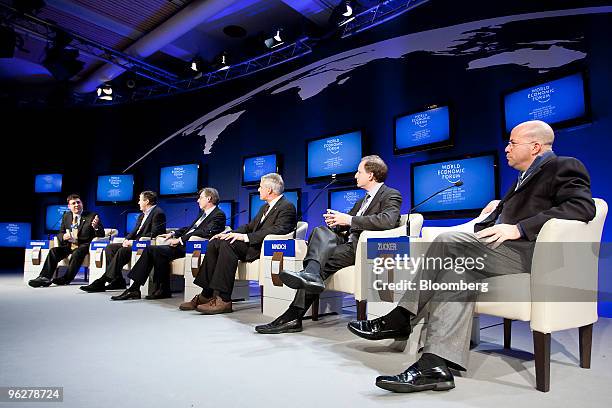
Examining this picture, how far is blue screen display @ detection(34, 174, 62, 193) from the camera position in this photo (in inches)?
334

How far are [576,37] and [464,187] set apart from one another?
1580 mm

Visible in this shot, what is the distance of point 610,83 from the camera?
11.0ft

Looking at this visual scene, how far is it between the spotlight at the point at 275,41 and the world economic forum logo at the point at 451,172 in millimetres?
3061

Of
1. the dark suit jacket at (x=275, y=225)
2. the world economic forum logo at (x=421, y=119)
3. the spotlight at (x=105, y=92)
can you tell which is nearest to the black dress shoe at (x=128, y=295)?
the dark suit jacket at (x=275, y=225)

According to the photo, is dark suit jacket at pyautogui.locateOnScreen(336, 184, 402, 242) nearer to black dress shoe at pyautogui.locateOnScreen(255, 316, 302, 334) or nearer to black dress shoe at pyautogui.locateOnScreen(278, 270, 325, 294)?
black dress shoe at pyautogui.locateOnScreen(278, 270, 325, 294)

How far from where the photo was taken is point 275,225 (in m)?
3.67

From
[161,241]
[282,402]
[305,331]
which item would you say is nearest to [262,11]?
[161,241]

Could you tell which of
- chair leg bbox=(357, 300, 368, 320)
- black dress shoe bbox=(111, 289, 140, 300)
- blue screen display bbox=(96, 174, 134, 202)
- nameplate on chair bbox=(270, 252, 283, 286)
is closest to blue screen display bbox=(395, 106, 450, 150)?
nameplate on chair bbox=(270, 252, 283, 286)

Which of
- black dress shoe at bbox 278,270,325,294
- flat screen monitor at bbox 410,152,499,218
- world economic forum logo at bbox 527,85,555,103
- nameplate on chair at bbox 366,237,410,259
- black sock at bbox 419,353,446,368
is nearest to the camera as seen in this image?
black sock at bbox 419,353,446,368

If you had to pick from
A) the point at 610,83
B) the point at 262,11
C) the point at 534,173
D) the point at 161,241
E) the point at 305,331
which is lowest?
A: the point at 305,331

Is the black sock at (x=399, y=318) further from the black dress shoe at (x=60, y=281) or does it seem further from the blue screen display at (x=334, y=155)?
the black dress shoe at (x=60, y=281)

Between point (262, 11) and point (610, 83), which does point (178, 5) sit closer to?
point (262, 11)

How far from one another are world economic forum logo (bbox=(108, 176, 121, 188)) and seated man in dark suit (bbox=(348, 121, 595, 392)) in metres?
6.84

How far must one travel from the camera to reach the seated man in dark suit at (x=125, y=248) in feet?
15.9
